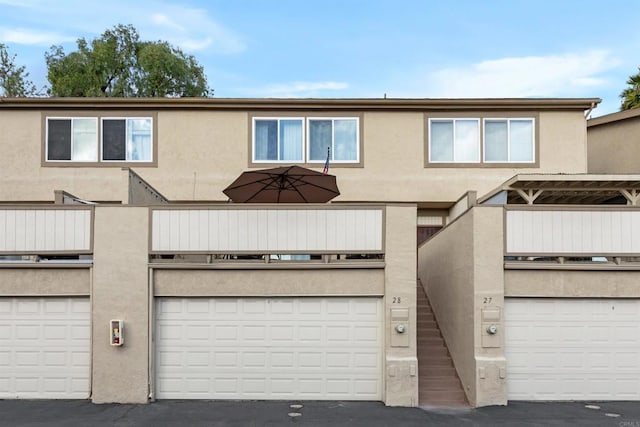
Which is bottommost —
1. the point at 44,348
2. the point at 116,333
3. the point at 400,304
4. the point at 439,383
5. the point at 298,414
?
the point at 298,414

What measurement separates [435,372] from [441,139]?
7373 mm

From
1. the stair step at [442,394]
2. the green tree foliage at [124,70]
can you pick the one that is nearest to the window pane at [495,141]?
the stair step at [442,394]

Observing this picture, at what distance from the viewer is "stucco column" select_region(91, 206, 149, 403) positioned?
11.2 m

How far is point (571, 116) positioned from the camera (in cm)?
1688

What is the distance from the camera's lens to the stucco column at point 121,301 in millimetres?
11180

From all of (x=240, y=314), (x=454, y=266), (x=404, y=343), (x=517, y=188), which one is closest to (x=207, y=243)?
(x=240, y=314)

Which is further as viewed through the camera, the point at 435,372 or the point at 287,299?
the point at 435,372

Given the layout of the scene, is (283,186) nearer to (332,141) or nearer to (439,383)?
(332,141)

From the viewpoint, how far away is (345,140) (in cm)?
1691

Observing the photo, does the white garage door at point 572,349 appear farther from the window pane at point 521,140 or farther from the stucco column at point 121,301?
the stucco column at point 121,301

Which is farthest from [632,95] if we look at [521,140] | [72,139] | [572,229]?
[72,139]

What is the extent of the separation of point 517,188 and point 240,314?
24.0ft

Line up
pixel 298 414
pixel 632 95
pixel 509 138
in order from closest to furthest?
pixel 298 414, pixel 509 138, pixel 632 95

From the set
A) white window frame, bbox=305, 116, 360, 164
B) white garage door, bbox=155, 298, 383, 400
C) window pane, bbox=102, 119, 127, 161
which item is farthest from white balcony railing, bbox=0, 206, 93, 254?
white window frame, bbox=305, 116, 360, 164
